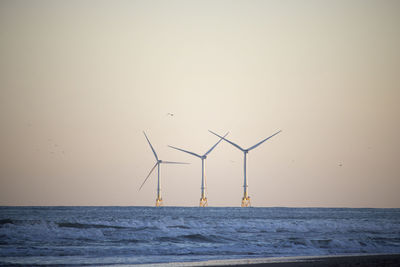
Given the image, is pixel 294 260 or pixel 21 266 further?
pixel 294 260

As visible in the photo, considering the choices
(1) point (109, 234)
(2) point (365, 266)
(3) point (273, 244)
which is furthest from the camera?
(1) point (109, 234)

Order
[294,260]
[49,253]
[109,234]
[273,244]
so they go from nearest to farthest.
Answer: [294,260] < [49,253] < [273,244] < [109,234]

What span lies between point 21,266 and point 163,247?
1266cm

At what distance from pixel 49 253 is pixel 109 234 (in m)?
19.4

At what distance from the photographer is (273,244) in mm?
41531

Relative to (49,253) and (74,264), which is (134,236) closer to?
(49,253)

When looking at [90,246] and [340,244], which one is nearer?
[90,246]

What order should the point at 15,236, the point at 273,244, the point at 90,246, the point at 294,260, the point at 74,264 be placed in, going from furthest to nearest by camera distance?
1. the point at 15,236
2. the point at 273,244
3. the point at 90,246
4. the point at 294,260
5. the point at 74,264

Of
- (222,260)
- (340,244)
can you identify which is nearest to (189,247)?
(222,260)

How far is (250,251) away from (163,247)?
554 cm

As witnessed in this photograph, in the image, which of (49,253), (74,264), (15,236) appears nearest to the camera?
(74,264)

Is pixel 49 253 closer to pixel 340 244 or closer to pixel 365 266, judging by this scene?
pixel 365 266

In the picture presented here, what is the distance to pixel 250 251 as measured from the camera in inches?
1409

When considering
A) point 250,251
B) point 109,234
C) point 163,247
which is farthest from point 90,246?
point 109,234
